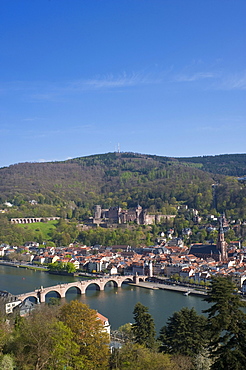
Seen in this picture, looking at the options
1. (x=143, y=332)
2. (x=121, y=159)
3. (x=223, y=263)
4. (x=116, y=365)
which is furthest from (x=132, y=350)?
(x=121, y=159)

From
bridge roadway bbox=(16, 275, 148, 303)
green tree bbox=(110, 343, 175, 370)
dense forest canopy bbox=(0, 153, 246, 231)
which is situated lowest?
bridge roadway bbox=(16, 275, 148, 303)

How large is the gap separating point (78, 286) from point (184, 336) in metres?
14.3

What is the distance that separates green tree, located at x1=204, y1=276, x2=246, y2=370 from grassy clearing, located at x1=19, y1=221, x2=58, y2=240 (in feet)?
155

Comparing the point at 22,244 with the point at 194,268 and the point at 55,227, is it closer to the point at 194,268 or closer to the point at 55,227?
the point at 55,227

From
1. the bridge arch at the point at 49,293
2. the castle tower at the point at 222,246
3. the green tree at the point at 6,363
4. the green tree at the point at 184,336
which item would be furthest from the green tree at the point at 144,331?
the castle tower at the point at 222,246

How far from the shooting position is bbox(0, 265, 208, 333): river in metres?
20.5

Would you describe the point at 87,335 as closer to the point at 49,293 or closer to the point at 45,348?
the point at 45,348

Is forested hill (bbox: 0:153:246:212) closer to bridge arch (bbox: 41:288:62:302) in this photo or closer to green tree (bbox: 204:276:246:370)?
bridge arch (bbox: 41:288:62:302)

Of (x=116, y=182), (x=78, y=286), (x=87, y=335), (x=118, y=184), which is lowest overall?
(x=78, y=286)

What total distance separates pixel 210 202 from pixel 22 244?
2710 cm

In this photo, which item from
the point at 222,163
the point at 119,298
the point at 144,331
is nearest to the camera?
the point at 144,331

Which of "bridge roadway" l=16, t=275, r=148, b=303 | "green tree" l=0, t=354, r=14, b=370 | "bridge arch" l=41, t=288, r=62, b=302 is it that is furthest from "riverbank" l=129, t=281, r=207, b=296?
"green tree" l=0, t=354, r=14, b=370

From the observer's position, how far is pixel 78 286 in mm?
26297

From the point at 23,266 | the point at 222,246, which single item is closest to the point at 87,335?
the point at 222,246
